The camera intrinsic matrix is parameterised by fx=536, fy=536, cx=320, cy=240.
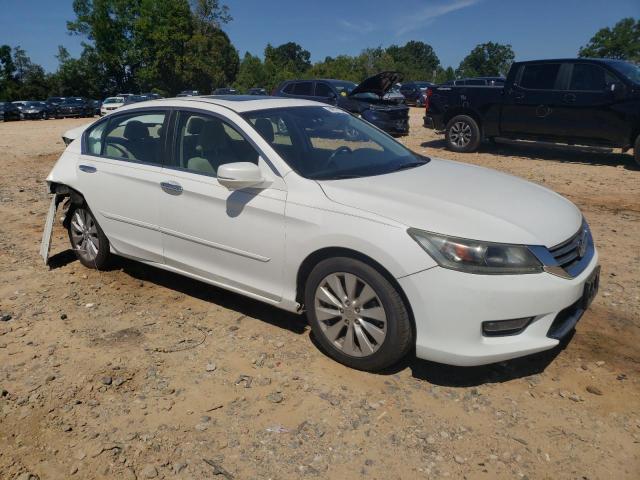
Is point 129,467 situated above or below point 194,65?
below

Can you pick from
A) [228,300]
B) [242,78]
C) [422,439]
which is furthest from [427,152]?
[242,78]

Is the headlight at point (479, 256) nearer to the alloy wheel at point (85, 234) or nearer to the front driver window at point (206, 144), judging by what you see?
the front driver window at point (206, 144)

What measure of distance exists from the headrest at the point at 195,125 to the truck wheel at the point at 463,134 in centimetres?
906

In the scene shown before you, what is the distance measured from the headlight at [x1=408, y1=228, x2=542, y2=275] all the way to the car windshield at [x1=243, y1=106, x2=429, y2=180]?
0.95 metres

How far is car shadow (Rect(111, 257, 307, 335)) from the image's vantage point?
4117 mm

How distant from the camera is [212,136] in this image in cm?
404

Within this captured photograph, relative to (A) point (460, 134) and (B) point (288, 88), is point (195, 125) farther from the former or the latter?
(B) point (288, 88)

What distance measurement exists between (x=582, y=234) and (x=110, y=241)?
3771mm

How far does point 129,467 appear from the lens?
2.63 m

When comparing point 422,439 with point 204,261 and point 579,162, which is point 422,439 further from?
point 579,162

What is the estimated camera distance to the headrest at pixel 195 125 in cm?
408

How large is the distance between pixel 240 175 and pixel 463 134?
9745mm

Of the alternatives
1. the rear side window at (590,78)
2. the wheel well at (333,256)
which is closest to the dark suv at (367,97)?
the rear side window at (590,78)

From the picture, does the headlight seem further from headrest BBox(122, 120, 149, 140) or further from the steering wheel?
headrest BBox(122, 120, 149, 140)
